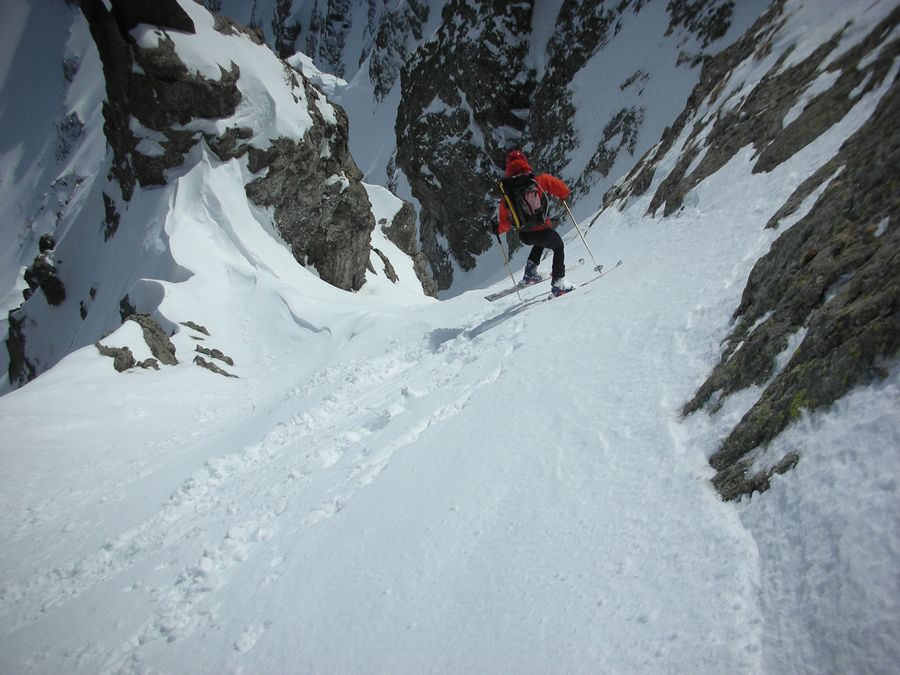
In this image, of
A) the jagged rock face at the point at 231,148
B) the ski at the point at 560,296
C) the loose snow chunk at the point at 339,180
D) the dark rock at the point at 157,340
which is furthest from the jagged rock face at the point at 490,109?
the dark rock at the point at 157,340

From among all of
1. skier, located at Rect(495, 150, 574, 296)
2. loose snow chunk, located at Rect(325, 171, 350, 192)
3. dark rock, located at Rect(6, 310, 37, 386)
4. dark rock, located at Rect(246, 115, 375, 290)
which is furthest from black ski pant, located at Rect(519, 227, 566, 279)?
dark rock, located at Rect(6, 310, 37, 386)

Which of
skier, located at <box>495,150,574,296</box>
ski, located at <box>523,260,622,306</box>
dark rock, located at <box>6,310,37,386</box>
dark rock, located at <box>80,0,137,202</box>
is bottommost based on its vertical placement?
ski, located at <box>523,260,622,306</box>

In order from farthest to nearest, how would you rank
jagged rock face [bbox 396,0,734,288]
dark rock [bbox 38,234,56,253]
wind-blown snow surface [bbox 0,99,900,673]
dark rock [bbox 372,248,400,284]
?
1. jagged rock face [bbox 396,0,734,288]
2. dark rock [bbox 372,248,400,284]
3. dark rock [bbox 38,234,56,253]
4. wind-blown snow surface [bbox 0,99,900,673]

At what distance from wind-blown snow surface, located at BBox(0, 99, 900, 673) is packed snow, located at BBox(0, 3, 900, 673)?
0.01m

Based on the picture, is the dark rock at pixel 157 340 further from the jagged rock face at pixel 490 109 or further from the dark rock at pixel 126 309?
the jagged rock face at pixel 490 109

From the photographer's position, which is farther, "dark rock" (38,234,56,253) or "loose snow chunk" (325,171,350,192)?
"dark rock" (38,234,56,253)

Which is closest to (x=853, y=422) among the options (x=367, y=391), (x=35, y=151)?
(x=367, y=391)

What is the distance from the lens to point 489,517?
285 centimetres

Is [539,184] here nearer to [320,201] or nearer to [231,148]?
[320,201]

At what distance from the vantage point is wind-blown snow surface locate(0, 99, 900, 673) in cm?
171

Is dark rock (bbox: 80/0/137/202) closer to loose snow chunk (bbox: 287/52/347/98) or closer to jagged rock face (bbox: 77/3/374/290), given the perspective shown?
jagged rock face (bbox: 77/3/374/290)

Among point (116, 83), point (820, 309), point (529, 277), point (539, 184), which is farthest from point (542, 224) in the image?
point (116, 83)

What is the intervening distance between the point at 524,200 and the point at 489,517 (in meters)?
5.79

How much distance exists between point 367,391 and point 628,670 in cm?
568
